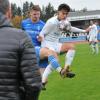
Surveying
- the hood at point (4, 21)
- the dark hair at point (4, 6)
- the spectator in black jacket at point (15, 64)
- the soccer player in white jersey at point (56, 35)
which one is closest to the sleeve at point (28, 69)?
the spectator in black jacket at point (15, 64)

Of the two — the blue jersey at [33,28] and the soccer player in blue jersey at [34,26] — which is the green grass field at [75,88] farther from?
the blue jersey at [33,28]

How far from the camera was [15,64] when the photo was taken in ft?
14.3

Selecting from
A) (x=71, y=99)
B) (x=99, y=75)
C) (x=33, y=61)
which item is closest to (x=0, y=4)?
(x=33, y=61)

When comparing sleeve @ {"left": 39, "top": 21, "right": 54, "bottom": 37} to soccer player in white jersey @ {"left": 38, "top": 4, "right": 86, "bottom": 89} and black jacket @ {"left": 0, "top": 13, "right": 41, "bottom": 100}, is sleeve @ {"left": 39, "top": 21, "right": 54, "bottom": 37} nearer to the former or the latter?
soccer player in white jersey @ {"left": 38, "top": 4, "right": 86, "bottom": 89}

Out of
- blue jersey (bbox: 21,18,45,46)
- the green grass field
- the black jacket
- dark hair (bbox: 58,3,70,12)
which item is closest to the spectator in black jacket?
the black jacket

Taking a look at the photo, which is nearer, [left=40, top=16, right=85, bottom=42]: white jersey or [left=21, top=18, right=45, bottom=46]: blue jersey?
[left=40, top=16, right=85, bottom=42]: white jersey

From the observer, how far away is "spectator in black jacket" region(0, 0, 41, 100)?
4.32m

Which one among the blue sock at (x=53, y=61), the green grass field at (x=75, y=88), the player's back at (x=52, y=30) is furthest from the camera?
the player's back at (x=52, y=30)

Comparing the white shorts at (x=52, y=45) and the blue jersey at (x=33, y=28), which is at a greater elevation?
the blue jersey at (x=33, y=28)

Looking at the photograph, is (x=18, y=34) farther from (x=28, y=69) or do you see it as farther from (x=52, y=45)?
(x=52, y=45)

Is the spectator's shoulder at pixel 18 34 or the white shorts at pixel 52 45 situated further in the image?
the white shorts at pixel 52 45

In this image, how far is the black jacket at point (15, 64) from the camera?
14.2ft

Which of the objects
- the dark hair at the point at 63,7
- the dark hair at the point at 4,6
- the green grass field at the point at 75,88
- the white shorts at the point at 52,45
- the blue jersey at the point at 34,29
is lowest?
the green grass field at the point at 75,88

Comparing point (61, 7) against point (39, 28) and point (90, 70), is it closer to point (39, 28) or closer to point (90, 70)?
point (39, 28)
